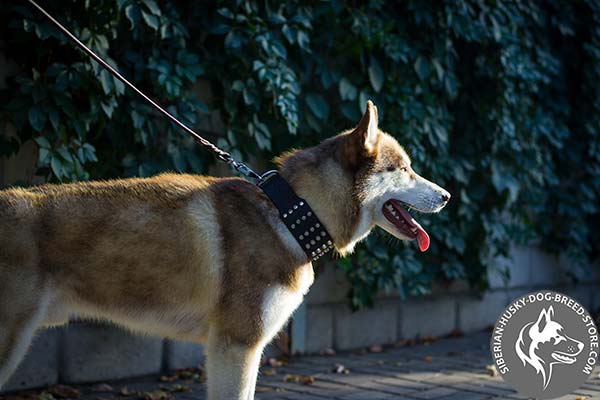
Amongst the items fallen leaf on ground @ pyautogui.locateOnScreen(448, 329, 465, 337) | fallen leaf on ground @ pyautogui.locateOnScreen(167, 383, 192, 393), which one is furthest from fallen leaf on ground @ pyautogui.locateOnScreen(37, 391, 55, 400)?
fallen leaf on ground @ pyautogui.locateOnScreen(448, 329, 465, 337)

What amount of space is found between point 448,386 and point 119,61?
291cm

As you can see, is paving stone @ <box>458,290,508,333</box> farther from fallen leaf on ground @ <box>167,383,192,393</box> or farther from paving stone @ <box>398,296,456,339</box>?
fallen leaf on ground @ <box>167,383,192,393</box>

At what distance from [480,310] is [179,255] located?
4463mm

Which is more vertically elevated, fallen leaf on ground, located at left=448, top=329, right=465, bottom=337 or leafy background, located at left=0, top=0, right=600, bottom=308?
leafy background, located at left=0, top=0, right=600, bottom=308

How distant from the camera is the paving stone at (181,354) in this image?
5.12m

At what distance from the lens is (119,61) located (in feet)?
15.4

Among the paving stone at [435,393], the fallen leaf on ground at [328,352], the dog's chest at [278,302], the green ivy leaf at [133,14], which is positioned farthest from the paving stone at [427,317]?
the green ivy leaf at [133,14]

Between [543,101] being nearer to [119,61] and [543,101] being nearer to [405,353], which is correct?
[405,353]

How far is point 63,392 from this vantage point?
4.46 meters

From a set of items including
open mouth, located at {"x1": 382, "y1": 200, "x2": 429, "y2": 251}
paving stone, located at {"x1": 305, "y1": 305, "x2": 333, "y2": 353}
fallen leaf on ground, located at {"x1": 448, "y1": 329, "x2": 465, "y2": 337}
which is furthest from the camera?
fallen leaf on ground, located at {"x1": 448, "y1": 329, "x2": 465, "y2": 337}

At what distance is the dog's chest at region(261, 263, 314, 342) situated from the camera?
3.34 metres

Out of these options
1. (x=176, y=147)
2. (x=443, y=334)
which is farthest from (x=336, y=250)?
(x=443, y=334)

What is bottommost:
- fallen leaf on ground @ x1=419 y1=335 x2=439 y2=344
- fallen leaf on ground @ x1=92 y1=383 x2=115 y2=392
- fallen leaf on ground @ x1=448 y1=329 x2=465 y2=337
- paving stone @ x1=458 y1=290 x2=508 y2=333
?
fallen leaf on ground @ x1=92 y1=383 x2=115 y2=392
